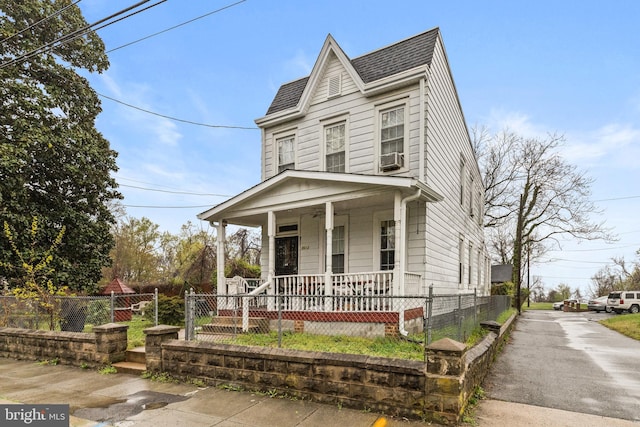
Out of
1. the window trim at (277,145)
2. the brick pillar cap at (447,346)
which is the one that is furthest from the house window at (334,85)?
the brick pillar cap at (447,346)

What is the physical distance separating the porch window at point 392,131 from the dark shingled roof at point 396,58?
3.77 ft

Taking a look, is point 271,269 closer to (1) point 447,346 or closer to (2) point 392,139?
(2) point 392,139

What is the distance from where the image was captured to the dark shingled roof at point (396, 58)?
10199 millimetres

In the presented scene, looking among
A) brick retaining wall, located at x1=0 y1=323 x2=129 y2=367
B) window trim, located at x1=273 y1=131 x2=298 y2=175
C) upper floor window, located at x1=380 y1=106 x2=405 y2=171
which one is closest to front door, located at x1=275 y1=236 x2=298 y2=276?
window trim, located at x1=273 y1=131 x2=298 y2=175

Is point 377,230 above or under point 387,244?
above

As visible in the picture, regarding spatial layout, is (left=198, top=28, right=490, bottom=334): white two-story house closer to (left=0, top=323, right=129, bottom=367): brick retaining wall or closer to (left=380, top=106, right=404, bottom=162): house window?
(left=380, top=106, right=404, bottom=162): house window

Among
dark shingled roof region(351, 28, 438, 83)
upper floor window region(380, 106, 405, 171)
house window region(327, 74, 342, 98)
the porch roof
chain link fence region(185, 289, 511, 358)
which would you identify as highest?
dark shingled roof region(351, 28, 438, 83)

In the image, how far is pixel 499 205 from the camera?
28703 mm

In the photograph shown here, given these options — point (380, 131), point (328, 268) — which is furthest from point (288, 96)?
point (328, 268)

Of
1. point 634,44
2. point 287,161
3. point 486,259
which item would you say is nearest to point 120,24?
point 287,161

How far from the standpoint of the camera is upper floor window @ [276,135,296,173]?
39.7 feet

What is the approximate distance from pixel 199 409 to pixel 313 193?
5.73 meters

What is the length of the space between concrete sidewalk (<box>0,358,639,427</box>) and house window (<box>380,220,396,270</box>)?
199 inches

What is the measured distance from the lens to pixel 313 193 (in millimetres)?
9328
